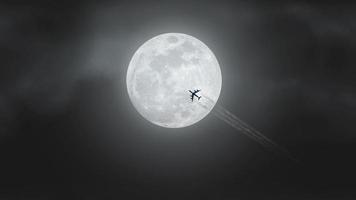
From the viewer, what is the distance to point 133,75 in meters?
25.0

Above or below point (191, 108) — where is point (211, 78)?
above

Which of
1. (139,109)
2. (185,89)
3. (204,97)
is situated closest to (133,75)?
(139,109)

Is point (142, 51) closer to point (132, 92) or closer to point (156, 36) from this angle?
point (156, 36)

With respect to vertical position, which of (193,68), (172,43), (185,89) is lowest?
(185,89)

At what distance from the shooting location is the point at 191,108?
83.2 ft

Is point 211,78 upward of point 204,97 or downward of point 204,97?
upward

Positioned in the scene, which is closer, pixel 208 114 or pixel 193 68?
pixel 193 68

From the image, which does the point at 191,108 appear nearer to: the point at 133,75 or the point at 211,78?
the point at 211,78

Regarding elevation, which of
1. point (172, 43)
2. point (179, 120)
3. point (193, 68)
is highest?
point (172, 43)

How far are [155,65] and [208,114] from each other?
681cm

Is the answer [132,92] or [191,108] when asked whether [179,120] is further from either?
[132,92]

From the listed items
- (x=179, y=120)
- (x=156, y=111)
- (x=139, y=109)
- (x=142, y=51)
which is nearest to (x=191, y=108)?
(x=179, y=120)

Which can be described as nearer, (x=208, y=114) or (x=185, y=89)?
(x=185, y=89)

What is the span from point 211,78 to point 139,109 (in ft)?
23.7
